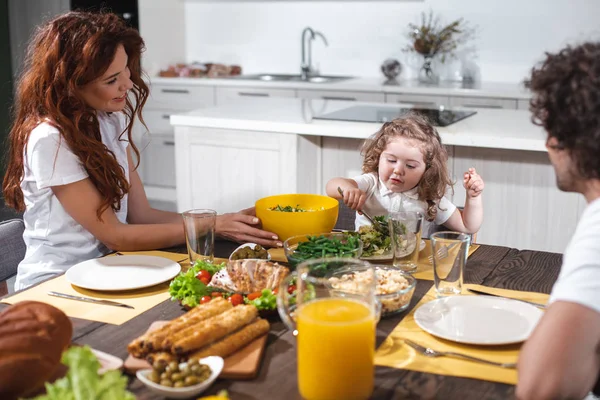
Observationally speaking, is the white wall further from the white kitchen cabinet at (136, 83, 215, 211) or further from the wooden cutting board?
the wooden cutting board

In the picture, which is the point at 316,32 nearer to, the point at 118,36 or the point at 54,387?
the point at 118,36

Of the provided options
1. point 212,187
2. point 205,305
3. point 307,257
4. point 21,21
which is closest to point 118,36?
point 307,257

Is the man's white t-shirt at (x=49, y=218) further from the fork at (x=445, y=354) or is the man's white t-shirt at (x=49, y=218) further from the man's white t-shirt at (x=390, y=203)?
the fork at (x=445, y=354)

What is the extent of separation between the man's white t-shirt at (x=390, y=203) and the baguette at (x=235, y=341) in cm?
91

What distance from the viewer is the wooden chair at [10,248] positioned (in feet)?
6.60

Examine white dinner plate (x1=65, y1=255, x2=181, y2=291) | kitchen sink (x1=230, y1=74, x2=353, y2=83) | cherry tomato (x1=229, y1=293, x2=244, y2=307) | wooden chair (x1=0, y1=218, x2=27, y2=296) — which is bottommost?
wooden chair (x1=0, y1=218, x2=27, y2=296)

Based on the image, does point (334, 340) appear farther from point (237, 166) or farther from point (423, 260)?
point (237, 166)

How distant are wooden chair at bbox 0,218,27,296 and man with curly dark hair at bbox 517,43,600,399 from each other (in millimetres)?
1452

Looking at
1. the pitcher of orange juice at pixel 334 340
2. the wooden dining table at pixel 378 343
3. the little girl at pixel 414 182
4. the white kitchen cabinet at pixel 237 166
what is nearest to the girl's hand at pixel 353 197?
the little girl at pixel 414 182

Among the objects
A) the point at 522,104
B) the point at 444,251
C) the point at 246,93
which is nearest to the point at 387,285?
the point at 444,251

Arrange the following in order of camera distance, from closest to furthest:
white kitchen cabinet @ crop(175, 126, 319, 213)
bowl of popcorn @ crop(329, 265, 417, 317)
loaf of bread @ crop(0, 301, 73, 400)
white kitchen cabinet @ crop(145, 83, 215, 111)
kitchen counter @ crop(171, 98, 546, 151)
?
loaf of bread @ crop(0, 301, 73, 400)
bowl of popcorn @ crop(329, 265, 417, 317)
kitchen counter @ crop(171, 98, 546, 151)
white kitchen cabinet @ crop(175, 126, 319, 213)
white kitchen cabinet @ crop(145, 83, 215, 111)

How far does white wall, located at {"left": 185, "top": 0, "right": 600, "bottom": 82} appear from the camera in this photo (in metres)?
4.85

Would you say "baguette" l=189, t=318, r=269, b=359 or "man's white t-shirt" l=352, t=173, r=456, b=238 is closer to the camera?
"baguette" l=189, t=318, r=269, b=359

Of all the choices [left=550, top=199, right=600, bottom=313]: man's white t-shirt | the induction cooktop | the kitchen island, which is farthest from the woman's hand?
the induction cooktop
